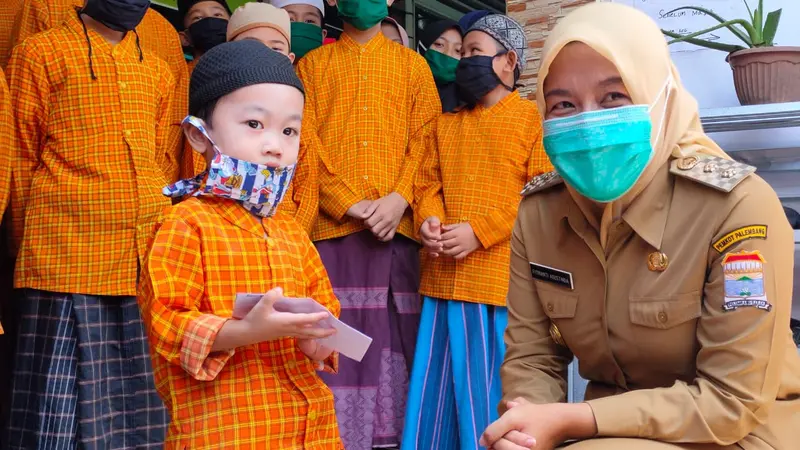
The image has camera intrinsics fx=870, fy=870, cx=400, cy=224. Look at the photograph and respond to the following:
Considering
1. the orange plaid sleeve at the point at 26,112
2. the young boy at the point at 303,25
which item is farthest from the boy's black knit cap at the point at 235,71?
the young boy at the point at 303,25

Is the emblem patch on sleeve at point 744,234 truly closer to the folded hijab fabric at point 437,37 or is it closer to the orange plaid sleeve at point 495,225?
the orange plaid sleeve at point 495,225

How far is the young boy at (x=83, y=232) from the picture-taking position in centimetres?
275

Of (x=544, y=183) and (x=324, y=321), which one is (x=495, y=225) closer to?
(x=544, y=183)

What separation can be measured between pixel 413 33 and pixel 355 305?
2930 millimetres

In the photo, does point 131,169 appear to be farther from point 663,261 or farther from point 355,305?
point 663,261

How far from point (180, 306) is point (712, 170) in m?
1.12

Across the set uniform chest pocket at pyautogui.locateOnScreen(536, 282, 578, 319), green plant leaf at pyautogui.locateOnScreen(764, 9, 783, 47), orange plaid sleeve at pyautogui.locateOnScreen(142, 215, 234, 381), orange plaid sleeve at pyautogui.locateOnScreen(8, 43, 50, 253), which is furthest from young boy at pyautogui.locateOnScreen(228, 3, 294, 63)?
green plant leaf at pyautogui.locateOnScreen(764, 9, 783, 47)

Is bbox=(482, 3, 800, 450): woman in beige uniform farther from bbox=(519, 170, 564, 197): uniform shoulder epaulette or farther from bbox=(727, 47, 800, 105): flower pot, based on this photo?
bbox=(727, 47, 800, 105): flower pot

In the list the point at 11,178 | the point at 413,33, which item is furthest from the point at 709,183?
the point at 413,33

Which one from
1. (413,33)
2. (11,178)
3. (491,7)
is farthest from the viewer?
(491,7)

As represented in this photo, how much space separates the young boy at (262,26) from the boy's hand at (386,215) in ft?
2.15

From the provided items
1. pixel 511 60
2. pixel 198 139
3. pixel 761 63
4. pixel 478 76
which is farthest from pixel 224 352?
pixel 761 63

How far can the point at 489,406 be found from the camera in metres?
3.23

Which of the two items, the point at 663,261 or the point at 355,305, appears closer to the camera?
the point at 663,261
